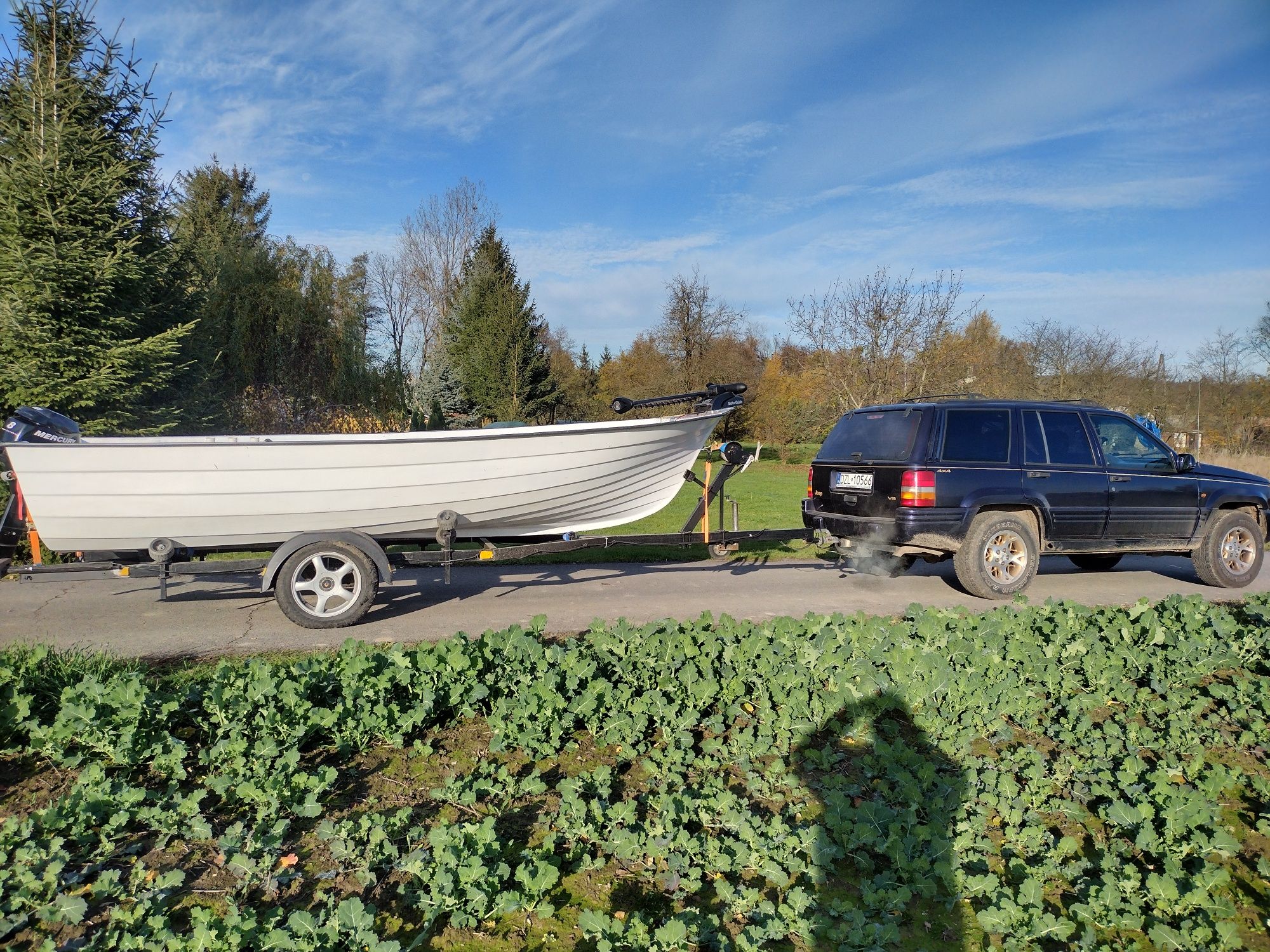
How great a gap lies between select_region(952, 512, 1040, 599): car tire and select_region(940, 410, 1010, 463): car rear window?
0.58 m

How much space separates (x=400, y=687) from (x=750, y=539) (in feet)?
14.4

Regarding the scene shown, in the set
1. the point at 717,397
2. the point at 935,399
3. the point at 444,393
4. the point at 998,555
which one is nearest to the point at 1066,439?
the point at 935,399

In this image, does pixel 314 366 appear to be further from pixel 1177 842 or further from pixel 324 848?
pixel 1177 842

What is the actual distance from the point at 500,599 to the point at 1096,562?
7825 mm

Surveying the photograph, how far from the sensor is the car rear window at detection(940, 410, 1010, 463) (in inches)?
291

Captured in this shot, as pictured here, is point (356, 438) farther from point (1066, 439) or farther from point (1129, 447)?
point (1129, 447)

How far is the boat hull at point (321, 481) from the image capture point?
5.46 meters

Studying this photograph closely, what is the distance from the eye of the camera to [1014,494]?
24.6 feet

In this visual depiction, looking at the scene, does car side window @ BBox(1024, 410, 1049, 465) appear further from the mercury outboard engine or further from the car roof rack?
the mercury outboard engine

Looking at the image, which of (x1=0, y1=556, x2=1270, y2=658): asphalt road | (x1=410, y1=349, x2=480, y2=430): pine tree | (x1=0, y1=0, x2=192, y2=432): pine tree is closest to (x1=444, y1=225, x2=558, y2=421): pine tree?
(x1=410, y1=349, x2=480, y2=430): pine tree

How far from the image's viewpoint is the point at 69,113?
989cm

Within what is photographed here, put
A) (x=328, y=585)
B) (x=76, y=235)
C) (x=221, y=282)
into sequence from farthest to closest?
(x=221, y=282), (x=76, y=235), (x=328, y=585)

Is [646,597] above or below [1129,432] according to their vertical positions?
below

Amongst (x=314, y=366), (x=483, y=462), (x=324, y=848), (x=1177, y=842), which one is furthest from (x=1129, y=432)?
(x=314, y=366)
